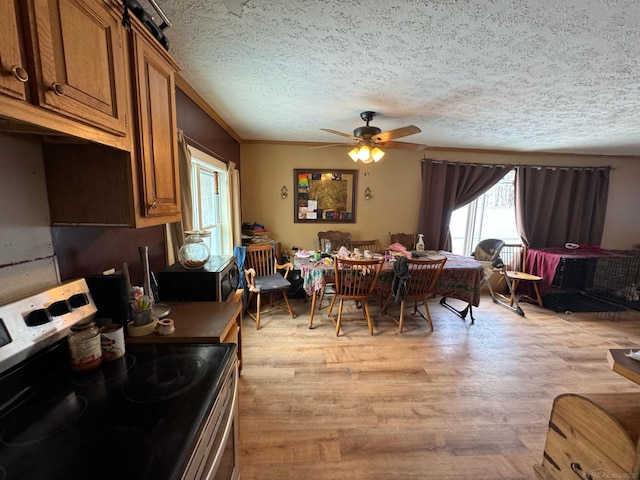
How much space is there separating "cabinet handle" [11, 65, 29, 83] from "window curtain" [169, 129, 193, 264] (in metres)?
1.32

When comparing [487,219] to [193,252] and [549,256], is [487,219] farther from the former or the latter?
[193,252]

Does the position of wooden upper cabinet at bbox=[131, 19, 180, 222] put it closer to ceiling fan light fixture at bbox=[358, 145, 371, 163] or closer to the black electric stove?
the black electric stove

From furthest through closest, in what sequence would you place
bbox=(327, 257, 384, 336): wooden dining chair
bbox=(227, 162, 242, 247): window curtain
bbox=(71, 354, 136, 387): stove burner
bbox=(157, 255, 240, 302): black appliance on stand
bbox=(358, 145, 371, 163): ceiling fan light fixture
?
bbox=(227, 162, 242, 247): window curtain
bbox=(327, 257, 384, 336): wooden dining chair
bbox=(358, 145, 371, 163): ceiling fan light fixture
bbox=(157, 255, 240, 302): black appliance on stand
bbox=(71, 354, 136, 387): stove burner

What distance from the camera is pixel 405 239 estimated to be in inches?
163

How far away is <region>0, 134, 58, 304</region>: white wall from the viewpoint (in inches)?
34.2

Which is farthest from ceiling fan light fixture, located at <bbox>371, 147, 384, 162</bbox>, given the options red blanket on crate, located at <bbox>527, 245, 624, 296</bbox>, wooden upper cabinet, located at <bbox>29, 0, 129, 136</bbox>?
red blanket on crate, located at <bbox>527, 245, 624, 296</bbox>

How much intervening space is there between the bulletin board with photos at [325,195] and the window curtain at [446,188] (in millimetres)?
1118

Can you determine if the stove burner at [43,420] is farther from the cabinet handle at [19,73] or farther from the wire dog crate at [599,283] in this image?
the wire dog crate at [599,283]

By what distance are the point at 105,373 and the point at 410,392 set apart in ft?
6.26

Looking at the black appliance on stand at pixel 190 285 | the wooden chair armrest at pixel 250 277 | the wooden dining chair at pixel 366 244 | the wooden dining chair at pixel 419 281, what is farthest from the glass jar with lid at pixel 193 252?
the wooden dining chair at pixel 366 244

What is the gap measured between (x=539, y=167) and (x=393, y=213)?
2.37 meters

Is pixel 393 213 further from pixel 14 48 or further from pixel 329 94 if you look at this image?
pixel 14 48

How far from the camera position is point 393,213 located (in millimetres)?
A: 4188

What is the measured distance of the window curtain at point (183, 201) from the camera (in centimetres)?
189
